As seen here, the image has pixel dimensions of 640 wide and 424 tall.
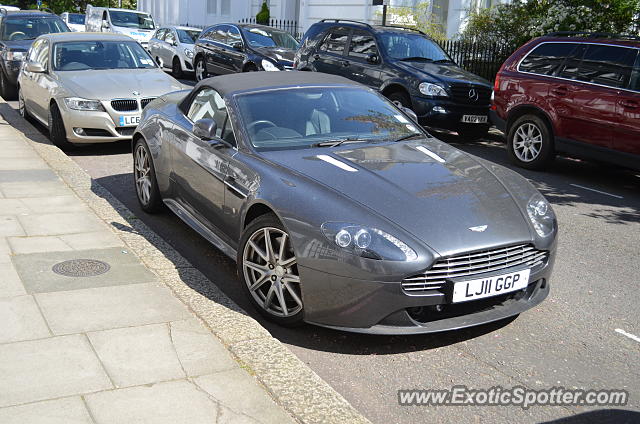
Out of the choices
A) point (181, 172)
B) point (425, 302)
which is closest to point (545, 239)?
point (425, 302)

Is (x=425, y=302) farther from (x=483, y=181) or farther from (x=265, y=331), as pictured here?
(x=483, y=181)

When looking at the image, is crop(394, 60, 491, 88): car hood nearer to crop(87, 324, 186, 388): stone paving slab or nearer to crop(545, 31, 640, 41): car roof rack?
crop(545, 31, 640, 41): car roof rack

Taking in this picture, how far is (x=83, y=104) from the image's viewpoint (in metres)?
10.3

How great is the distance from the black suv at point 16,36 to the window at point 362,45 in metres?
6.74

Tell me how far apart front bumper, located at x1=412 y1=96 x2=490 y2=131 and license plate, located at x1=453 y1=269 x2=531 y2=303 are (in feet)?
25.4

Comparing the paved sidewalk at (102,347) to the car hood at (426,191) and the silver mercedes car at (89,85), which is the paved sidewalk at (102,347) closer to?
the car hood at (426,191)

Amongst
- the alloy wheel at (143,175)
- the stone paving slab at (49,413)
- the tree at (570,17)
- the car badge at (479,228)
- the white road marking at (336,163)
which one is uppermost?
the tree at (570,17)

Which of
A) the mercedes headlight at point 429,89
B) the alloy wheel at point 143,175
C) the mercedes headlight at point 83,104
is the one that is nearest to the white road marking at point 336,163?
the alloy wheel at point 143,175

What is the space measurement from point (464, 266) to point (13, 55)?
13830 mm

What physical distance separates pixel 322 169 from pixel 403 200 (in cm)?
69

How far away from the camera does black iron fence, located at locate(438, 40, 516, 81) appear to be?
58.5 ft

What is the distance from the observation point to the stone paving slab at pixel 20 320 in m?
4.34

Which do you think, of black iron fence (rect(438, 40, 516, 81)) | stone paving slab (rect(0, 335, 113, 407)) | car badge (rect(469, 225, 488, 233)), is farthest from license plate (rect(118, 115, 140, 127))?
black iron fence (rect(438, 40, 516, 81))

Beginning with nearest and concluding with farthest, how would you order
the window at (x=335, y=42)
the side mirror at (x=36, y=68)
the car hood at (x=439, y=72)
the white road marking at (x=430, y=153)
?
the white road marking at (x=430, y=153)
the side mirror at (x=36, y=68)
the car hood at (x=439, y=72)
the window at (x=335, y=42)
